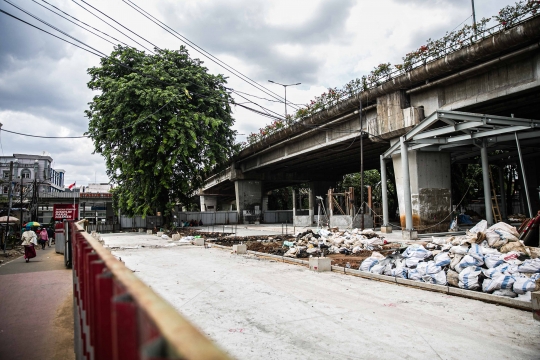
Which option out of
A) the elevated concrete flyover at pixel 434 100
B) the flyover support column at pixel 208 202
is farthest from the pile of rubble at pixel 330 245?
the flyover support column at pixel 208 202

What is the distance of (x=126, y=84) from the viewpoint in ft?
88.9

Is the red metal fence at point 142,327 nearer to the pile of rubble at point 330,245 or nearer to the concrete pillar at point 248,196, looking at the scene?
the pile of rubble at point 330,245

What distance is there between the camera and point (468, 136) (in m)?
16.2

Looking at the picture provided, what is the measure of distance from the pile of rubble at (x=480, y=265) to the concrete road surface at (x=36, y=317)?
6.66 meters

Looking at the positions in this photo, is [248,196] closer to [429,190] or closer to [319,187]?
[319,187]

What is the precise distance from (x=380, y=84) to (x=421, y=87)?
2464mm

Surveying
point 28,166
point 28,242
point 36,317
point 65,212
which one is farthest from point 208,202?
point 36,317

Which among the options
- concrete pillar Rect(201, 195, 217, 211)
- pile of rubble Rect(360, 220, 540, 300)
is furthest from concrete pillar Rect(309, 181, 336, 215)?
pile of rubble Rect(360, 220, 540, 300)

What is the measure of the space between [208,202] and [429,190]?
5752cm

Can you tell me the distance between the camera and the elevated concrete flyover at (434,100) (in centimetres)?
1398

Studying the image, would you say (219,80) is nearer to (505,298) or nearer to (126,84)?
(126,84)

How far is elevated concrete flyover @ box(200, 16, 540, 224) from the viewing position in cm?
1398

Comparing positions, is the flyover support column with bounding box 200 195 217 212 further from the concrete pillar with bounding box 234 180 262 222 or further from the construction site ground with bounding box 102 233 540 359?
the construction site ground with bounding box 102 233 540 359

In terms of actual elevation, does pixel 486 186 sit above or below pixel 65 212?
above
